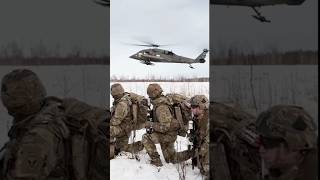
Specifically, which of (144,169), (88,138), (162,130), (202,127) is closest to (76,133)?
(88,138)

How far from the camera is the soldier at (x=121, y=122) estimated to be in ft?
26.3

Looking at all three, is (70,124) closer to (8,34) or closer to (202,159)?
(8,34)

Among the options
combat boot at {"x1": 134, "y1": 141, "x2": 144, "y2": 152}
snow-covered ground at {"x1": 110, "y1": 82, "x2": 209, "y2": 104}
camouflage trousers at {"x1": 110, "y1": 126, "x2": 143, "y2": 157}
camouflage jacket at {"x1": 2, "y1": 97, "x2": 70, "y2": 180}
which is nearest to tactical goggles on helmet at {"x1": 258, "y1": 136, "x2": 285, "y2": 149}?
camouflage jacket at {"x1": 2, "y1": 97, "x2": 70, "y2": 180}

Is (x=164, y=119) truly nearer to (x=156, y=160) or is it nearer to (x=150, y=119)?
(x=150, y=119)

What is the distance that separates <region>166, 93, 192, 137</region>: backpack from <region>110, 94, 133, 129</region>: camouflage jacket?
78cm

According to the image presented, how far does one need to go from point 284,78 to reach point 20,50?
1.50 m

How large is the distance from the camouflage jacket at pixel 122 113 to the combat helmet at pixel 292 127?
555cm

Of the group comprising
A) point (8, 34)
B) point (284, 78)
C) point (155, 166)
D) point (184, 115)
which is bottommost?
point (155, 166)

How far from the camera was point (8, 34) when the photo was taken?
2.85 m

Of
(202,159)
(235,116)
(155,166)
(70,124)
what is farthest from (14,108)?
(155,166)

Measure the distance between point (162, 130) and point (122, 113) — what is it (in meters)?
1.02

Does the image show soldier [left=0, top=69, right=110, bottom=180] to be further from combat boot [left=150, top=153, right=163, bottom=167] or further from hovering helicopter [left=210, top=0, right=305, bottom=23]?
combat boot [left=150, top=153, right=163, bottom=167]

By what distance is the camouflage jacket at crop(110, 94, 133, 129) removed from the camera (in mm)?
8000

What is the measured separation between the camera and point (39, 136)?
2713 millimetres
